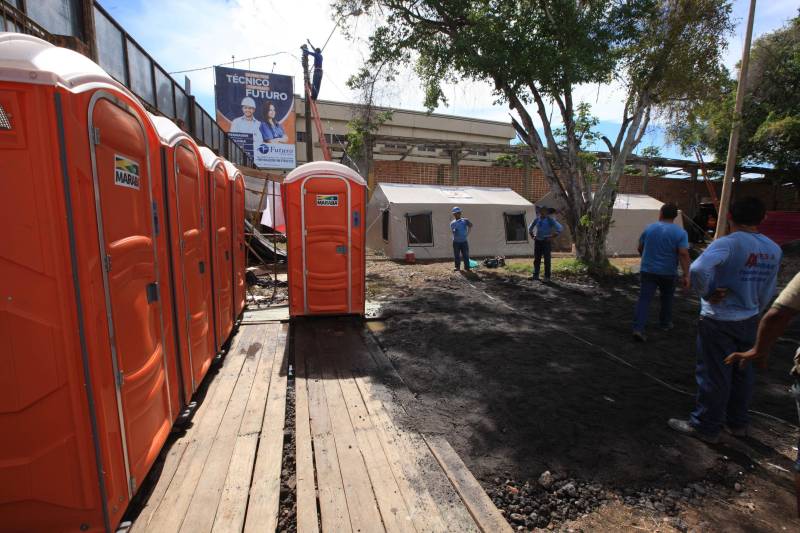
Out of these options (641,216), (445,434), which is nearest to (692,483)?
(445,434)

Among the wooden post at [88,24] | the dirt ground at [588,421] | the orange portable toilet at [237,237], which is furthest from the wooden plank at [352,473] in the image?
the wooden post at [88,24]

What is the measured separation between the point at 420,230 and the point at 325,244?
8623mm

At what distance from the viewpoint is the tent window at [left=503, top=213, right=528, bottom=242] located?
51.0ft

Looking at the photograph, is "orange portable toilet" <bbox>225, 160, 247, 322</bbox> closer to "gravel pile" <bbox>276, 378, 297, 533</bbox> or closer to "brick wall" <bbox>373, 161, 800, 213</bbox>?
"gravel pile" <bbox>276, 378, 297, 533</bbox>

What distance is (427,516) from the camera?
2330 mm

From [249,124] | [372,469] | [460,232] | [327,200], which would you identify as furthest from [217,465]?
[249,124]

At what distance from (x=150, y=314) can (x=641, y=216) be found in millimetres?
18704

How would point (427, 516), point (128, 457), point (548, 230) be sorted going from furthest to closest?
point (548, 230) → point (427, 516) → point (128, 457)

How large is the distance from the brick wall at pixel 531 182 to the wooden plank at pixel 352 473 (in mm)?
14635

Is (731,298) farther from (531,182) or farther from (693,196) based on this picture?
(693,196)

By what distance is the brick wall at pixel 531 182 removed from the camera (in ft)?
58.4

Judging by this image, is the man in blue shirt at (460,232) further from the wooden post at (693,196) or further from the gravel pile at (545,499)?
the wooden post at (693,196)

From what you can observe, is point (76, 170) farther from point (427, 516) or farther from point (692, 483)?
point (692, 483)

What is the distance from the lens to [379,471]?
2717mm
